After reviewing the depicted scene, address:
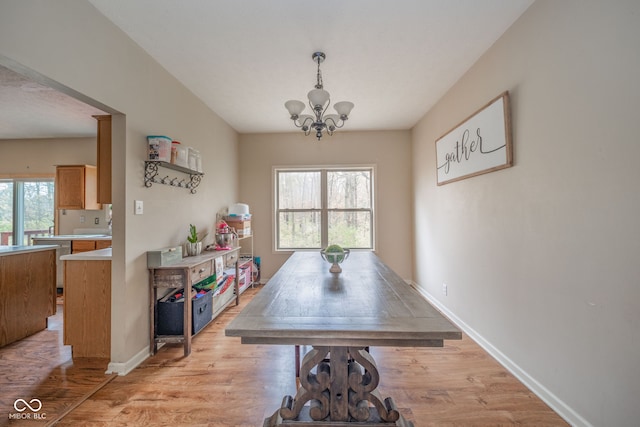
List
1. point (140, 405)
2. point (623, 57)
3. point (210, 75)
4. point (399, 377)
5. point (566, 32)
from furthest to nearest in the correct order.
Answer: point (210, 75) → point (399, 377) → point (140, 405) → point (566, 32) → point (623, 57)

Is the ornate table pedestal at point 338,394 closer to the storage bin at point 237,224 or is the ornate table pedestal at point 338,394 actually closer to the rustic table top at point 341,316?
the rustic table top at point 341,316

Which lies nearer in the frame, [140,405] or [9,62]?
[9,62]

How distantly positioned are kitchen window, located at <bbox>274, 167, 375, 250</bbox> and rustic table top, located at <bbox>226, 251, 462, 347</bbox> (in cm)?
271

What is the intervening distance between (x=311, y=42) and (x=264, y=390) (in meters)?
2.63

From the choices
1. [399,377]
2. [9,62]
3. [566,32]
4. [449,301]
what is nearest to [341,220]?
[449,301]

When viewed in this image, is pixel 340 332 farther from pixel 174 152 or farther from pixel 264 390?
pixel 174 152

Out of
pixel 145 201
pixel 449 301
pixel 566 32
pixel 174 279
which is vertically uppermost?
pixel 566 32

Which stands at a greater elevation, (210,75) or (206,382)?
(210,75)

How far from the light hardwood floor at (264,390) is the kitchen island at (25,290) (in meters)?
1.25

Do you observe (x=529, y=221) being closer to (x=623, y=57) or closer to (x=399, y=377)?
(x=623, y=57)

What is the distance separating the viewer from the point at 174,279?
221 centimetres

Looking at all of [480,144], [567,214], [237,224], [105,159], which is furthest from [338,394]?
[237,224]

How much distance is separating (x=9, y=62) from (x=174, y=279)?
5.39ft

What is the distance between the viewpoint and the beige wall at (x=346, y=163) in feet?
13.9
